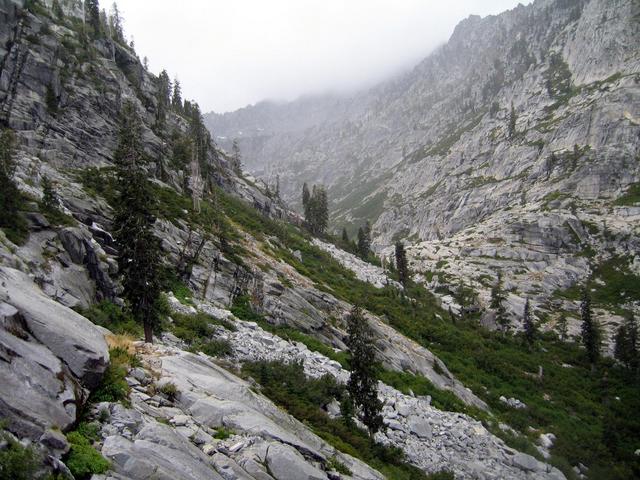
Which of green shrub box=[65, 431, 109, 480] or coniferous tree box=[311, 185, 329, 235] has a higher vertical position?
coniferous tree box=[311, 185, 329, 235]

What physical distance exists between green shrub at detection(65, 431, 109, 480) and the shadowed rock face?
2.08 feet

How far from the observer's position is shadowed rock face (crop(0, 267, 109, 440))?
33.8ft

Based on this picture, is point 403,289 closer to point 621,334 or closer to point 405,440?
point 621,334

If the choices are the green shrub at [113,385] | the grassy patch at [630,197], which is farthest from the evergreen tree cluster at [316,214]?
the green shrub at [113,385]

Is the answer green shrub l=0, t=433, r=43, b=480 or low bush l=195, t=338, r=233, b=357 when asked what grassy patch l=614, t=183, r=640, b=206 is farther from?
green shrub l=0, t=433, r=43, b=480

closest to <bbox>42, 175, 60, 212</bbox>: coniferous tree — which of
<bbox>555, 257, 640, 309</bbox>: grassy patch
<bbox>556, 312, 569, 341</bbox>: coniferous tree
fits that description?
<bbox>556, 312, 569, 341</bbox>: coniferous tree

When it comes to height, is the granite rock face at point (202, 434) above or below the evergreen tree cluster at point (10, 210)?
below

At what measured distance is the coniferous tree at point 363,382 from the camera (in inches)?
1148

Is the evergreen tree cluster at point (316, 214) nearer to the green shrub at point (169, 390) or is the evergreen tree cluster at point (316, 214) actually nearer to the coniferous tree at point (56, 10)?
the coniferous tree at point (56, 10)

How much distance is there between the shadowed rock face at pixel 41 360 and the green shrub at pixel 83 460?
0.63 m

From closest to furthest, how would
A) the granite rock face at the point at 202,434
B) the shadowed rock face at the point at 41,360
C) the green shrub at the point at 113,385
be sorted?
the shadowed rock face at the point at 41,360 → the granite rock face at the point at 202,434 → the green shrub at the point at 113,385

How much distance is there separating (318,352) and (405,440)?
12.4m

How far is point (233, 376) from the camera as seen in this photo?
22.1 meters

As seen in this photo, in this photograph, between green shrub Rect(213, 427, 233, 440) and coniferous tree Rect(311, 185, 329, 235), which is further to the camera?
coniferous tree Rect(311, 185, 329, 235)
